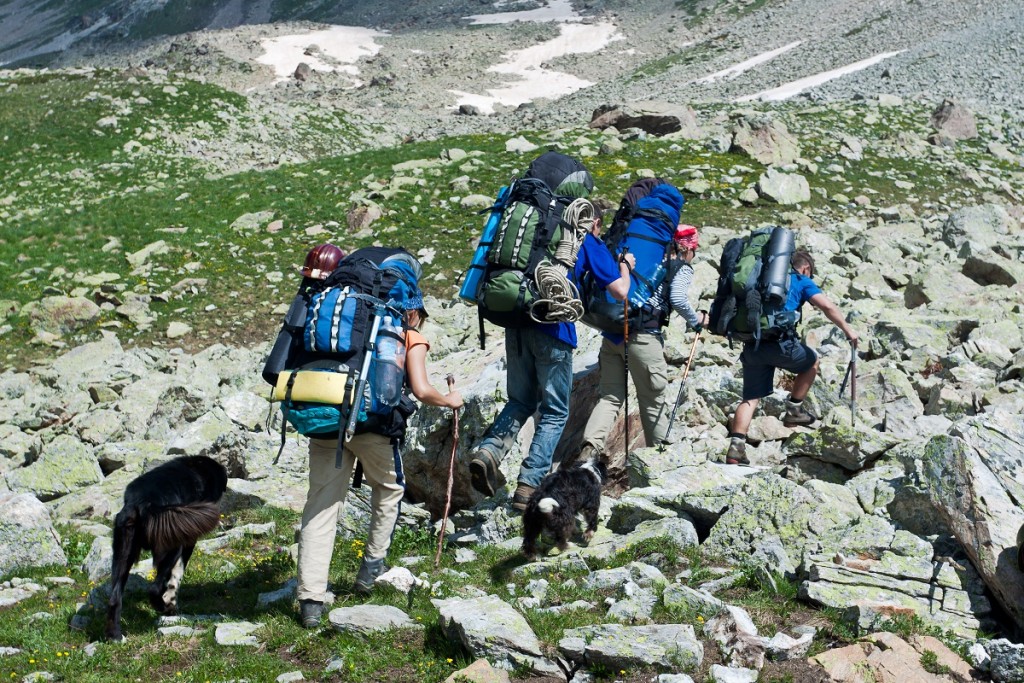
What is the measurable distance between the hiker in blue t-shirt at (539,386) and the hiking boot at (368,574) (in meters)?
1.35

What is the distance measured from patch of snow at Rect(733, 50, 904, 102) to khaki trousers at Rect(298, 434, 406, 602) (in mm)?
35475

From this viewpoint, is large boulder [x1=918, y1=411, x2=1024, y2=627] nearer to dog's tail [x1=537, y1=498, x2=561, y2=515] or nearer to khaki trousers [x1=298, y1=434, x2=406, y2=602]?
dog's tail [x1=537, y1=498, x2=561, y2=515]

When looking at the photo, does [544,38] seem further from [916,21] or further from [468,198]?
[468,198]

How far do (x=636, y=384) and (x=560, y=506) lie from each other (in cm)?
218

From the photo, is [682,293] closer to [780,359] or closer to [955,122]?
[780,359]

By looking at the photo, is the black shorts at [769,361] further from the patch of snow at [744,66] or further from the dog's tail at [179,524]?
the patch of snow at [744,66]

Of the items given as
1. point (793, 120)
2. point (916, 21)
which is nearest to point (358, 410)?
point (793, 120)

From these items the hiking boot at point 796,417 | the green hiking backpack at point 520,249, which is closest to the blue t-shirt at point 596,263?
the green hiking backpack at point 520,249

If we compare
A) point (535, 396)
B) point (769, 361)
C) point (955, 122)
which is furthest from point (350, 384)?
point (955, 122)

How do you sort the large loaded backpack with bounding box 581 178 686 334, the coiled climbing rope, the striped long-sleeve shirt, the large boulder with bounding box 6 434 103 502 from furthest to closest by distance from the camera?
the large boulder with bounding box 6 434 103 502, the striped long-sleeve shirt, the large loaded backpack with bounding box 581 178 686 334, the coiled climbing rope

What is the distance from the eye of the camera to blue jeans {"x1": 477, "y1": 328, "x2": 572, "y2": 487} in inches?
295

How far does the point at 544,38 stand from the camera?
7762 cm

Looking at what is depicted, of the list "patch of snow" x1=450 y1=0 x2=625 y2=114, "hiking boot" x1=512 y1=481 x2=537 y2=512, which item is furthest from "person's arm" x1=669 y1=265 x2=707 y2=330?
"patch of snow" x1=450 y1=0 x2=625 y2=114

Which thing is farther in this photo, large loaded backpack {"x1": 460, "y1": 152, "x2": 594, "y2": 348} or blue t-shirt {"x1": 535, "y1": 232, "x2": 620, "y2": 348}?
blue t-shirt {"x1": 535, "y1": 232, "x2": 620, "y2": 348}
